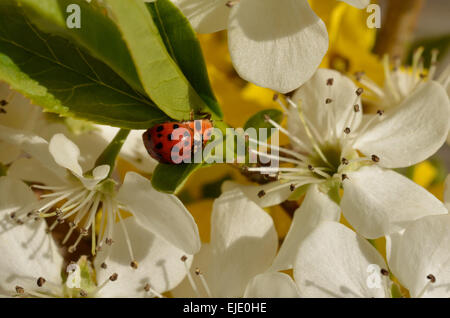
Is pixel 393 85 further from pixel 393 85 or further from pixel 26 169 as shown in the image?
pixel 26 169

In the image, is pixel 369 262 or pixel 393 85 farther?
pixel 393 85

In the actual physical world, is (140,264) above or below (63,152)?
below

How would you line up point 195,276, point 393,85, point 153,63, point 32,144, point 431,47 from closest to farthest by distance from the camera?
1. point 153,63
2. point 32,144
3. point 195,276
4. point 393,85
5. point 431,47

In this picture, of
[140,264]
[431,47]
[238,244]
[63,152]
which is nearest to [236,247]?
[238,244]

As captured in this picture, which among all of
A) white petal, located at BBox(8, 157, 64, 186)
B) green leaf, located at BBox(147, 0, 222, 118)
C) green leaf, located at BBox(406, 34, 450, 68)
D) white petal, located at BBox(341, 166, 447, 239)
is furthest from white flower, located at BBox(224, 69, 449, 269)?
green leaf, located at BBox(406, 34, 450, 68)

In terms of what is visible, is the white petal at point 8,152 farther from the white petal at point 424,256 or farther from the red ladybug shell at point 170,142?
the white petal at point 424,256

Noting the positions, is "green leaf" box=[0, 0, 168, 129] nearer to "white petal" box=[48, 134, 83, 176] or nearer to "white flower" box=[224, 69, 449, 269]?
"white petal" box=[48, 134, 83, 176]
